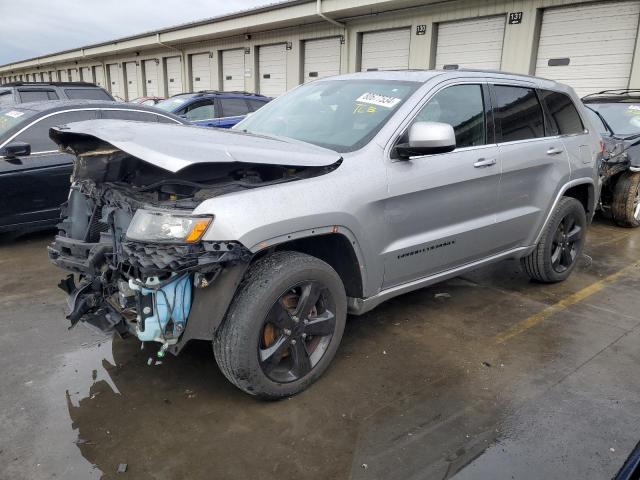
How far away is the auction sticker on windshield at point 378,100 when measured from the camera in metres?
3.28

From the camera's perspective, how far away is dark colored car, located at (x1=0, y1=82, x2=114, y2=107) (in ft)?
30.8

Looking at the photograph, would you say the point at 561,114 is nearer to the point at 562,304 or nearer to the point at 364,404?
the point at 562,304

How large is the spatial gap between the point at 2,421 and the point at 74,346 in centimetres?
84

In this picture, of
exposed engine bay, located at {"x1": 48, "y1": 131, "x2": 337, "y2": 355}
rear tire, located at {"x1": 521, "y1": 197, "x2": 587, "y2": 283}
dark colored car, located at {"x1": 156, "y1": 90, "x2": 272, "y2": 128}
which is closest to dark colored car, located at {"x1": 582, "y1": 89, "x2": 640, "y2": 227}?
rear tire, located at {"x1": 521, "y1": 197, "x2": 587, "y2": 283}

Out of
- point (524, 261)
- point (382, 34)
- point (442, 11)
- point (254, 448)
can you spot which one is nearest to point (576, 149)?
point (524, 261)

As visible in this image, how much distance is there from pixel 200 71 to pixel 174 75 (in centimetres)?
254

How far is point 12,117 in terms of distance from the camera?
578 centimetres

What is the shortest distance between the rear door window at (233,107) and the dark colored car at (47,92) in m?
2.12

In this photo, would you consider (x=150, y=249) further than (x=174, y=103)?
No

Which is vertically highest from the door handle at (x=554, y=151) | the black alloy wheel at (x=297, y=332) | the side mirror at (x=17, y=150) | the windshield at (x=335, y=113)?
the windshield at (x=335, y=113)

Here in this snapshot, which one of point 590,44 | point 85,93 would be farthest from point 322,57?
point 85,93

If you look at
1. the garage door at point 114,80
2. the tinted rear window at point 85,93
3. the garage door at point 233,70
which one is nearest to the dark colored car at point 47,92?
the tinted rear window at point 85,93

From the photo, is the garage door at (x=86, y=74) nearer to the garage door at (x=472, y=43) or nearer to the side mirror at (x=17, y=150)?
the garage door at (x=472, y=43)

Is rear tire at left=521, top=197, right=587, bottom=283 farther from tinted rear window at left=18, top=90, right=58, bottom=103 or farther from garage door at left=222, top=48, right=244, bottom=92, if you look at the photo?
garage door at left=222, top=48, right=244, bottom=92
